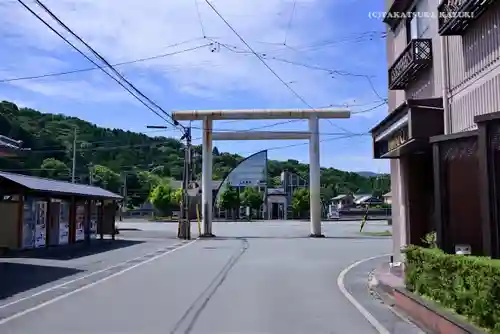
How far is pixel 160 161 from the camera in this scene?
292ft

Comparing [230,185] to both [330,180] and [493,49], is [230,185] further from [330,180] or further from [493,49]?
[493,49]

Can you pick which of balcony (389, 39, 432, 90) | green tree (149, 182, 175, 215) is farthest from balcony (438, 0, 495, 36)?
green tree (149, 182, 175, 215)

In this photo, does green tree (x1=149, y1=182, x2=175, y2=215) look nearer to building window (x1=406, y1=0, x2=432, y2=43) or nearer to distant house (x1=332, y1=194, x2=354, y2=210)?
distant house (x1=332, y1=194, x2=354, y2=210)

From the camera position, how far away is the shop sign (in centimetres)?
1401

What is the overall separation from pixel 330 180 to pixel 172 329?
131873 mm

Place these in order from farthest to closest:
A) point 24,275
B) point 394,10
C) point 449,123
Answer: point 394,10 → point 24,275 → point 449,123

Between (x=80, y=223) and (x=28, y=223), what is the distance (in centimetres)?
699

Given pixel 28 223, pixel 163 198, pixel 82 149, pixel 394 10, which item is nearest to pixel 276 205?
pixel 163 198

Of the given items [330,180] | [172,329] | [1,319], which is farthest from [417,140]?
[330,180]

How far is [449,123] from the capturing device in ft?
41.1

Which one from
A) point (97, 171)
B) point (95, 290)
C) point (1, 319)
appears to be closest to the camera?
point (1, 319)

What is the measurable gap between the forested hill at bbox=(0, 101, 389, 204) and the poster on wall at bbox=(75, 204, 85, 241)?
21.5 ft

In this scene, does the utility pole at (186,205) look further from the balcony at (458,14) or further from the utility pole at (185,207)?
the balcony at (458,14)

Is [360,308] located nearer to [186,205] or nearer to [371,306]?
[371,306]
